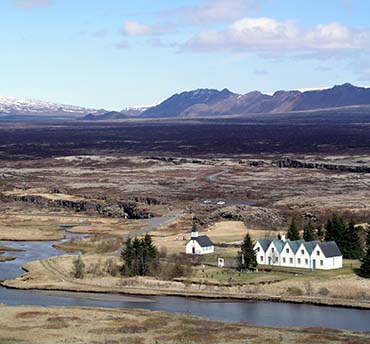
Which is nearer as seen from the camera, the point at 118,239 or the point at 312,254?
the point at 312,254

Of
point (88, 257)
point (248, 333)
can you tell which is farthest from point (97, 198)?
point (248, 333)

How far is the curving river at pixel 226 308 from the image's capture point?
66625 mm

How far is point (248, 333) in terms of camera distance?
60406 mm

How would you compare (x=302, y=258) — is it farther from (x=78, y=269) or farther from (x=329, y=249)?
(x=78, y=269)

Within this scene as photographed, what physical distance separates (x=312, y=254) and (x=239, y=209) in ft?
160

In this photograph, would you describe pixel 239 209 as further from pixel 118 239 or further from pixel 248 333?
pixel 248 333

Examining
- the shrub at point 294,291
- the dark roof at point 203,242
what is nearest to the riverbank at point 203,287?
the shrub at point 294,291

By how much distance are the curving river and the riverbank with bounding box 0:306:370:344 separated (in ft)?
11.5

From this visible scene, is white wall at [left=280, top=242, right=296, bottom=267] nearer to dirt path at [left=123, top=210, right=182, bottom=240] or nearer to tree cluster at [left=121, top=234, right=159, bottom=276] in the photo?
tree cluster at [left=121, top=234, right=159, bottom=276]

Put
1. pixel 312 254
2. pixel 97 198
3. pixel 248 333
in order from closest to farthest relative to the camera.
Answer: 1. pixel 248 333
2. pixel 312 254
3. pixel 97 198

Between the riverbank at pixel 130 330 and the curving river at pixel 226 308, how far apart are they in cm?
351

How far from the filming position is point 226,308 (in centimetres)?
7225

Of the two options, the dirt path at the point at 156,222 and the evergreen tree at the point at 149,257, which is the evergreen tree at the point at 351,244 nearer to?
the evergreen tree at the point at 149,257

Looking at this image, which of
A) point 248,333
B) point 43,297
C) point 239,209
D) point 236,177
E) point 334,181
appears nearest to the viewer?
point 248,333
